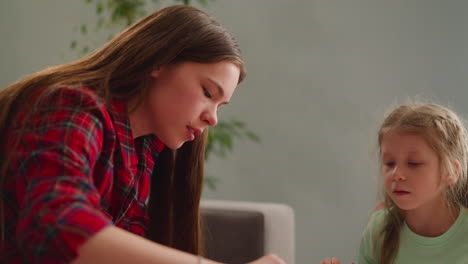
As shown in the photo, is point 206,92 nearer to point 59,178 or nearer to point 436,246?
point 59,178

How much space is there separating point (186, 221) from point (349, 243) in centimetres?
148

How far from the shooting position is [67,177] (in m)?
0.81

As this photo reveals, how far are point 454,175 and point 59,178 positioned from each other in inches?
38.6

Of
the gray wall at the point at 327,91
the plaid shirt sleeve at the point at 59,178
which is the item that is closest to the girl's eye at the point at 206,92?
the plaid shirt sleeve at the point at 59,178

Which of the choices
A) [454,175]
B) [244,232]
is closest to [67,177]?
[244,232]

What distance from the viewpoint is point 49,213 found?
2.52 feet

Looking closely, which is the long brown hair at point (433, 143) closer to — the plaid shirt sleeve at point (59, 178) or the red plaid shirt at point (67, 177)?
the red plaid shirt at point (67, 177)

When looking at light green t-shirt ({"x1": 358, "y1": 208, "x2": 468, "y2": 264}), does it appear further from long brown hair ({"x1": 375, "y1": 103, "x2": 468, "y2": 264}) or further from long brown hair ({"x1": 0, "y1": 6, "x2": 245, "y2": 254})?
long brown hair ({"x1": 0, "y1": 6, "x2": 245, "y2": 254})

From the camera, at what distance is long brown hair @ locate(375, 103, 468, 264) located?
140 centimetres

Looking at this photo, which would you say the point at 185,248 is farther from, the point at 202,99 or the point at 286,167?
the point at 286,167

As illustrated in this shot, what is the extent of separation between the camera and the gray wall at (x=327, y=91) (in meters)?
2.40

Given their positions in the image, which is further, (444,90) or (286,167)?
(286,167)

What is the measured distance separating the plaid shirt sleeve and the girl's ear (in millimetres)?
856

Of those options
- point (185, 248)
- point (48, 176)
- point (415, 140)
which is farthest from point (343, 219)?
point (48, 176)
